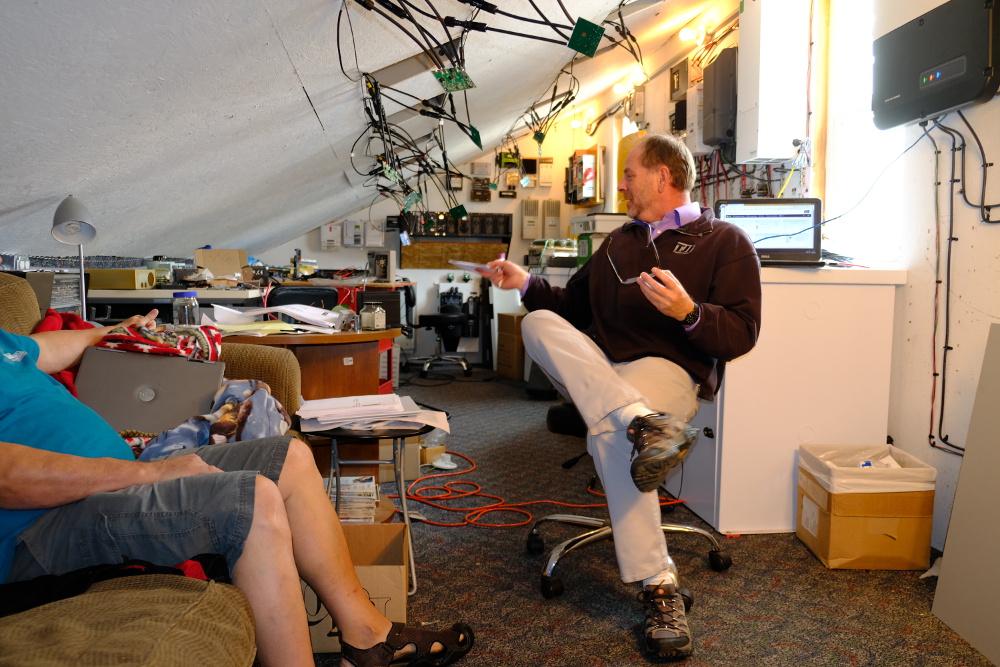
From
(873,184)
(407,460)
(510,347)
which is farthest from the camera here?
(510,347)

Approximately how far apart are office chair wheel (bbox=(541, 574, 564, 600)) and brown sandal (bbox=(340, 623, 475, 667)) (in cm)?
32

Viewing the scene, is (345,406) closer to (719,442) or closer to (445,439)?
(719,442)

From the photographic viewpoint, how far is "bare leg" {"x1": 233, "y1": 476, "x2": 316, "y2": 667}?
110cm

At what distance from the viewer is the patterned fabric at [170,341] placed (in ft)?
5.83

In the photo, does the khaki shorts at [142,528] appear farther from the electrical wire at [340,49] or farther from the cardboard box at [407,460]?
the cardboard box at [407,460]

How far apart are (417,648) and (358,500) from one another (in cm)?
65

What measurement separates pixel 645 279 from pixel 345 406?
0.84 meters

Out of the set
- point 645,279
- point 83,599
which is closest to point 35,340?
point 83,599

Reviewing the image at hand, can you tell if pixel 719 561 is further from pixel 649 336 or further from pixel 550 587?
pixel 649 336

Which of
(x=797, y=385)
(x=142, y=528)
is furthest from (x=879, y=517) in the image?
(x=142, y=528)

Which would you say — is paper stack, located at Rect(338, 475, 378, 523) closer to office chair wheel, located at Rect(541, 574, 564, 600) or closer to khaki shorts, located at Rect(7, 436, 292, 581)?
office chair wheel, located at Rect(541, 574, 564, 600)

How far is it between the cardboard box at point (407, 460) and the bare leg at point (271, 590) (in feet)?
5.27

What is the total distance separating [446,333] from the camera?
6414 millimetres

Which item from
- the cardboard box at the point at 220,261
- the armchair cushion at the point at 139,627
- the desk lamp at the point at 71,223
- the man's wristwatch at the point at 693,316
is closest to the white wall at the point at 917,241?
the man's wristwatch at the point at 693,316
